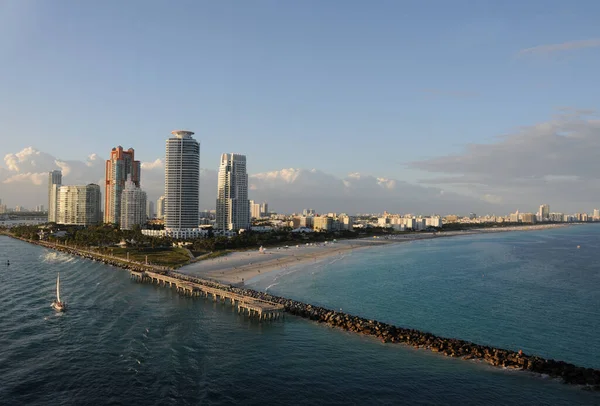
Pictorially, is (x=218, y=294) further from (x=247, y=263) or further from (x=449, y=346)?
(x=247, y=263)

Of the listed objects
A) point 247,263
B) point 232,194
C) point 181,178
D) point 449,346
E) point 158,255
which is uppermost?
point 181,178

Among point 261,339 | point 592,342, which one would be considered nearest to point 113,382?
point 261,339

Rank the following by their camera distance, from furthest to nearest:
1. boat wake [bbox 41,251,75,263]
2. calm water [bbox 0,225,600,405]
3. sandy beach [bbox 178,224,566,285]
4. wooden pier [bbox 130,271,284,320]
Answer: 1. boat wake [bbox 41,251,75,263]
2. sandy beach [bbox 178,224,566,285]
3. wooden pier [bbox 130,271,284,320]
4. calm water [bbox 0,225,600,405]

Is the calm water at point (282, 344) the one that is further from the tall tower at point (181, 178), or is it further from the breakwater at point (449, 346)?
the tall tower at point (181, 178)

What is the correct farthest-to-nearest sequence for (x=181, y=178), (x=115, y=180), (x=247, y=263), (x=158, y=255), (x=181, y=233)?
(x=115, y=180) < (x=181, y=233) < (x=181, y=178) < (x=158, y=255) < (x=247, y=263)

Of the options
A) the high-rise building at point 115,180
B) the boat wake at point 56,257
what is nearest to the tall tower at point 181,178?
the boat wake at point 56,257

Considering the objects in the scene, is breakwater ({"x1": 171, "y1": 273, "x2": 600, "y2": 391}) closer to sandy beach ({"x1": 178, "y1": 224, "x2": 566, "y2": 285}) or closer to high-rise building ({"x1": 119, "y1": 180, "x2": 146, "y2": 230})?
sandy beach ({"x1": 178, "y1": 224, "x2": 566, "y2": 285})

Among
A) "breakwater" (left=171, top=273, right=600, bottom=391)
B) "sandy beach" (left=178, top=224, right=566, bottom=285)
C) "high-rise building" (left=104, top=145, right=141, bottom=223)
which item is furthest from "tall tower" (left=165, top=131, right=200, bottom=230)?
"breakwater" (left=171, top=273, right=600, bottom=391)

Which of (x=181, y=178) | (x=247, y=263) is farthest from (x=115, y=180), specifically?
(x=247, y=263)
